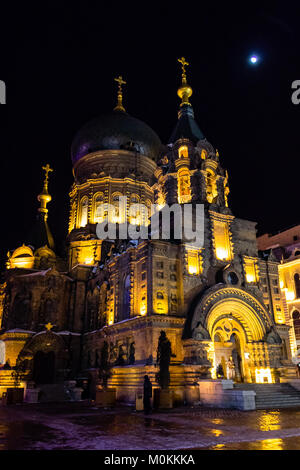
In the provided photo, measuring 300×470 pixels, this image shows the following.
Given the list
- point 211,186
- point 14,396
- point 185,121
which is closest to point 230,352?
point 211,186

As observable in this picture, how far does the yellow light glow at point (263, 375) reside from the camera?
26812mm

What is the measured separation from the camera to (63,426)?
43.9 ft

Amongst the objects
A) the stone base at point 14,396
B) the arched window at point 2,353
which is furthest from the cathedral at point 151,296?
the stone base at point 14,396

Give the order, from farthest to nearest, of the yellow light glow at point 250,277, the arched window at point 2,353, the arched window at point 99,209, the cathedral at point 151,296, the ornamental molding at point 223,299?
the arched window at point 99,209 < the arched window at point 2,353 < the yellow light glow at point 250,277 < the ornamental molding at point 223,299 < the cathedral at point 151,296

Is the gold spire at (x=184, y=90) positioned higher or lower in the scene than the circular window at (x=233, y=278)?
higher

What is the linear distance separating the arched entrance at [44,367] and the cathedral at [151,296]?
82 millimetres

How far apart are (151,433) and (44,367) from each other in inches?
890

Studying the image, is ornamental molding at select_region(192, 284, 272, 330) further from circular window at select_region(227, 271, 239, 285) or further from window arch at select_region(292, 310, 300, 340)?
window arch at select_region(292, 310, 300, 340)

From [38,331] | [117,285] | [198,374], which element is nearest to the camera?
[198,374]

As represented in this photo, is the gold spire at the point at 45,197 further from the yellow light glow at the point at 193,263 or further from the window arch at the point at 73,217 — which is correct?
the yellow light glow at the point at 193,263

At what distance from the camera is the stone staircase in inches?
810
